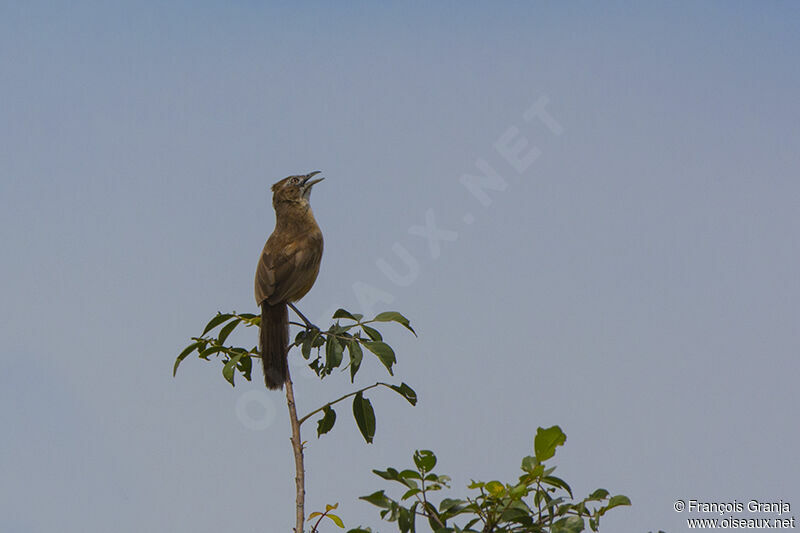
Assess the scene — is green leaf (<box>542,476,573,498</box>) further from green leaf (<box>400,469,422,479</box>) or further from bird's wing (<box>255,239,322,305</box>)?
bird's wing (<box>255,239,322,305</box>)

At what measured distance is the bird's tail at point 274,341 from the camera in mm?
4906

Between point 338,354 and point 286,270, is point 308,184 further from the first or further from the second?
point 338,354

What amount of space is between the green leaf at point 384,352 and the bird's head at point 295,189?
391 cm

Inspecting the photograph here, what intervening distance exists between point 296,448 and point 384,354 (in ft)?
1.90

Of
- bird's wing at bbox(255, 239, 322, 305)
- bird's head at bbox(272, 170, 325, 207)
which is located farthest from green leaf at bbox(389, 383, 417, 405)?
bird's head at bbox(272, 170, 325, 207)

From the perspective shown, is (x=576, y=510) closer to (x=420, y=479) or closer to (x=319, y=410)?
(x=420, y=479)

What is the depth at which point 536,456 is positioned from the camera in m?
3.08

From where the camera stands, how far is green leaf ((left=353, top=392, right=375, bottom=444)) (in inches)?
149

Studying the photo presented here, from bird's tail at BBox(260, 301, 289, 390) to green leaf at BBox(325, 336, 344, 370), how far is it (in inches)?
26.2

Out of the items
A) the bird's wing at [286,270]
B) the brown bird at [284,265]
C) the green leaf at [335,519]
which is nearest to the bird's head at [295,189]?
the brown bird at [284,265]

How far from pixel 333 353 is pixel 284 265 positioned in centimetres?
241

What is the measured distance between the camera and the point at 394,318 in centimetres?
389

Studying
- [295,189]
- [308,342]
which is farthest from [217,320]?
[295,189]

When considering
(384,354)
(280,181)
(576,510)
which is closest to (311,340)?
(384,354)
